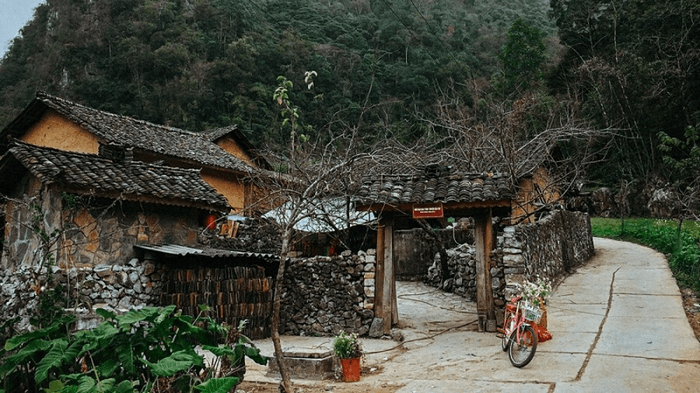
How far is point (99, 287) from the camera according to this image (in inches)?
364

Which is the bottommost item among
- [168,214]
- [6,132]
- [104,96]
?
[168,214]

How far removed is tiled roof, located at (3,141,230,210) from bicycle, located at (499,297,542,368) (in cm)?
638

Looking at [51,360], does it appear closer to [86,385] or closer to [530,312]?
[86,385]

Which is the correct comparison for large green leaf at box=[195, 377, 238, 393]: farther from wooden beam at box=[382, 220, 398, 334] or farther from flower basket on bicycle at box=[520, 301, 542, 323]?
wooden beam at box=[382, 220, 398, 334]

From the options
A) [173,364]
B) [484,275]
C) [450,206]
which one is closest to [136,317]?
[173,364]

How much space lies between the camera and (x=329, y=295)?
1107 cm

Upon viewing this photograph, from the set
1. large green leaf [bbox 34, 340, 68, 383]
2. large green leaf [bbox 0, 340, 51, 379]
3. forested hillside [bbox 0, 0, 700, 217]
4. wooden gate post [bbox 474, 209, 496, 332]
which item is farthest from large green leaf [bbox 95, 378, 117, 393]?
forested hillside [bbox 0, 0, 700, 217]

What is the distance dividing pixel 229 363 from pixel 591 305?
860 cm

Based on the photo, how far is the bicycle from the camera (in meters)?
7.09

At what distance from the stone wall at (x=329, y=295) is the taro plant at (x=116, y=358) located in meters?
6.39

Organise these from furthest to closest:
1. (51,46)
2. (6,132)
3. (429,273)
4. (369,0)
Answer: (369,0) → (51,46) → (6,132) → (429,273)

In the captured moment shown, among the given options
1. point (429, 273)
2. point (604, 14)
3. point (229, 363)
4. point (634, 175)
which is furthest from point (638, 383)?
point (604, 14)

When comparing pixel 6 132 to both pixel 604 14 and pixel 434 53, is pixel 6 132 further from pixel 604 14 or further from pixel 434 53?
pixel 604 14

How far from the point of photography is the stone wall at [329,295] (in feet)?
35.1
